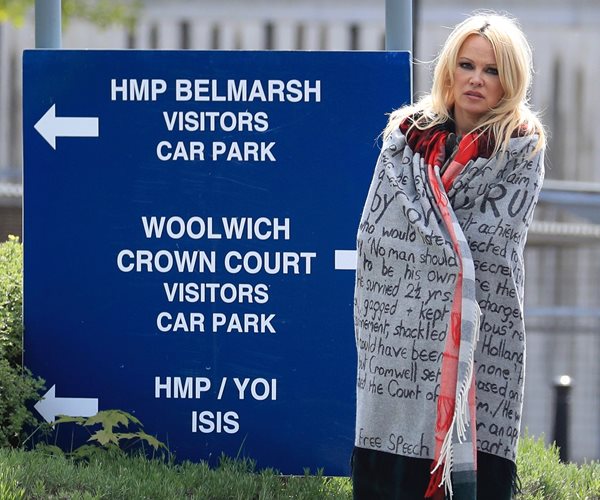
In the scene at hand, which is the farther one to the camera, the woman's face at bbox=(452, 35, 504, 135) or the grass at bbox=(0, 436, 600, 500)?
the grass at bbox=(0, 436, 600, 500)

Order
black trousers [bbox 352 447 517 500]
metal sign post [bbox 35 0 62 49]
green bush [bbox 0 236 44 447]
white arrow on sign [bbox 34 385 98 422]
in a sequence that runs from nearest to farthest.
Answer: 1. black trousers [bbox 352 447 517 500]
2. green bush [bbox 0 236 44 447]
3. white arrow on sign [bbox 34 385 98 422]
4. metal sign post [bbox 35 0 62 49]

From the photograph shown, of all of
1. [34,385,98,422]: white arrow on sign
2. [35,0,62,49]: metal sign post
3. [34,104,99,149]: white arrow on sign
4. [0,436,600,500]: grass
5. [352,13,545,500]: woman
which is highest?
[35,0,62,49]: metal sign post

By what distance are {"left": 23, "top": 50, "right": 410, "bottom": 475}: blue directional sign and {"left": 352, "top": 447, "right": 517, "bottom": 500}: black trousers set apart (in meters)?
1.50

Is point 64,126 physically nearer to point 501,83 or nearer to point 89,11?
point 501,83

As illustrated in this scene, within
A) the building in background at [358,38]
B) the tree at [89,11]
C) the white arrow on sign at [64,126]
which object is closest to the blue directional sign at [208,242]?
the white arrow on sign at [64,126]

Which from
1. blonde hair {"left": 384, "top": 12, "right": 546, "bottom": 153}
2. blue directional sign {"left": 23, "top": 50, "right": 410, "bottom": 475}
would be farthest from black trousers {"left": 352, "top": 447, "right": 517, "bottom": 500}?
blue directional sign {"left": 23, "top": 50, "right": 410, "bottom": 475}

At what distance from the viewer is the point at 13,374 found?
210 inches

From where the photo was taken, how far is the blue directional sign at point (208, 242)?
18.1ft

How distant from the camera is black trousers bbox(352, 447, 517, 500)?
3891mm

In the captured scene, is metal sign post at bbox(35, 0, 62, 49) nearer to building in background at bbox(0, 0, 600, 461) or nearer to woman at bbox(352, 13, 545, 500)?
woman at bbox(352, 13, 545, 500)

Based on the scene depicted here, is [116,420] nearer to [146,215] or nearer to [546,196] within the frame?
[146,215]

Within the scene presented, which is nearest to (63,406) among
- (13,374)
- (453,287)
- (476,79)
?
(13,374)

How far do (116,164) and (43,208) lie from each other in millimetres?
358

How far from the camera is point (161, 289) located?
5.52 meters
